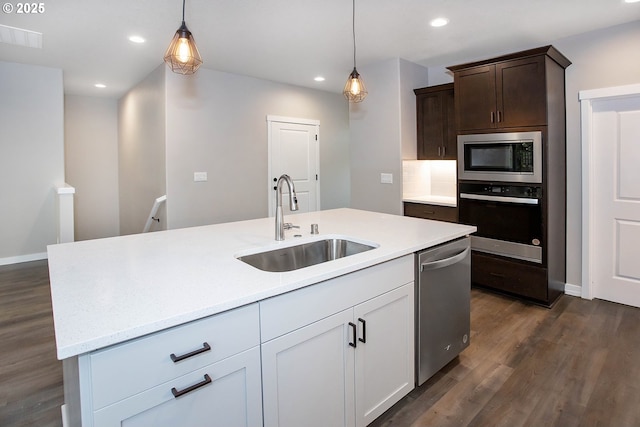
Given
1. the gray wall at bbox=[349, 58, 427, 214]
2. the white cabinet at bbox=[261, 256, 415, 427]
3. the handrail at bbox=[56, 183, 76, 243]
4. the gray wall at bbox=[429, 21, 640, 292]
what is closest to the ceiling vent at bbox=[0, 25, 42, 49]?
the handrail at bbox=[56, 183, 76, 243]

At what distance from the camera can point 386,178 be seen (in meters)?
4.57

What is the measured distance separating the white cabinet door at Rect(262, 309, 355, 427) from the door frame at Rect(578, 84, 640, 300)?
3.15 m

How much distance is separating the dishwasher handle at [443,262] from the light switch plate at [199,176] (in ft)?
11.8

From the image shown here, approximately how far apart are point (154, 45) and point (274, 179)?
2.34 m

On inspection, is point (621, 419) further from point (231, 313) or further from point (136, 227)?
point (136, 227)

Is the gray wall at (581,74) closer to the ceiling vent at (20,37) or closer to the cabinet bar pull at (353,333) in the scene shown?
the cabinet bar pull at (353,333)

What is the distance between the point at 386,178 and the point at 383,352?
Result: 9.99 feet

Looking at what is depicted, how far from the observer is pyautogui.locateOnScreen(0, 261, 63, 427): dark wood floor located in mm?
2008

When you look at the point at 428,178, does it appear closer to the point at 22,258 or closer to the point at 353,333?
the point at 353,333

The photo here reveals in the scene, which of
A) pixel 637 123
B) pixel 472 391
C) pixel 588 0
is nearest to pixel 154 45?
pixel 588 0

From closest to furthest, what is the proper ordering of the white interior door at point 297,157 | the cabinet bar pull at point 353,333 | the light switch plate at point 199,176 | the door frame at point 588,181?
the cabinet bar pull at point 353,333, the door frame at point 588,181, the light switch plate at point 199,176, the white interior door at point 297,157

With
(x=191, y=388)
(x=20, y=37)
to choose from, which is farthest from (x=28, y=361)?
(x=20, y=37)

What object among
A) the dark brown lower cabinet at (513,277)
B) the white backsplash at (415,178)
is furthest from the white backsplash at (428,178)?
the dark brown lower cabinet at (513,277)

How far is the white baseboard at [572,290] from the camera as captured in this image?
12.0 feet
